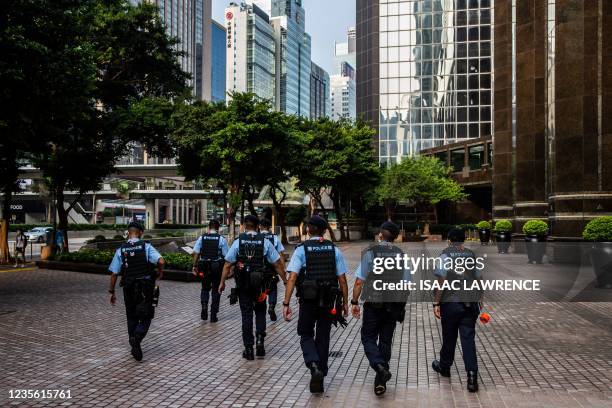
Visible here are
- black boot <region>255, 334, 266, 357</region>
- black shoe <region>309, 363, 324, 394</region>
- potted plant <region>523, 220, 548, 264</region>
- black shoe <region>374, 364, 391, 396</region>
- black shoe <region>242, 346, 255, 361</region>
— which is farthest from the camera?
potted plant <region>523, 220, 548, 264</region>

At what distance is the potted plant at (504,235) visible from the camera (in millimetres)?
31375

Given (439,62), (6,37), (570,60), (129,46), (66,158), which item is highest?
(439,62)

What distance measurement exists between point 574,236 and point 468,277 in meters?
15.6

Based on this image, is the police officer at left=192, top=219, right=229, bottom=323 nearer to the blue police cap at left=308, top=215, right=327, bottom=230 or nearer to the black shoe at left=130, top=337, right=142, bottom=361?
the black shoe at left=130, top=337, right=142, bottom=361

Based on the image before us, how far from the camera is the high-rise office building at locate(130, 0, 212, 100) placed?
16112 centimetres

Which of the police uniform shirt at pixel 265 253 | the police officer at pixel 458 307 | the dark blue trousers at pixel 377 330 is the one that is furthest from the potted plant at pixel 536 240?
the dark blue trousers at pixel 377 330

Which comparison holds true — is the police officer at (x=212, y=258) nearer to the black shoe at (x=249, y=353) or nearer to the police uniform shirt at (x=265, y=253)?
the police uniform shirt at (x=265, y=253)

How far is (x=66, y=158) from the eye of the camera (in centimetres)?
2522

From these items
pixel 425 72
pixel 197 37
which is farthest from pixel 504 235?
pixel 197 37

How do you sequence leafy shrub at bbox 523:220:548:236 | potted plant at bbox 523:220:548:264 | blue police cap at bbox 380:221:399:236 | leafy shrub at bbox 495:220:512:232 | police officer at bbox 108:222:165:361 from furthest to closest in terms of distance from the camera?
leafy shrub at bbox 495:220:512:232 < leafy shrub at bbox 523:220:548:236 < potted plant at bbox 523:220:548:264 < police officer at bbox 108:222:165:361 < blue police cap at bbox 380:221:399:236

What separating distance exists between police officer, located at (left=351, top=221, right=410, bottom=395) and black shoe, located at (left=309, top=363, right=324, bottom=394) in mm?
578

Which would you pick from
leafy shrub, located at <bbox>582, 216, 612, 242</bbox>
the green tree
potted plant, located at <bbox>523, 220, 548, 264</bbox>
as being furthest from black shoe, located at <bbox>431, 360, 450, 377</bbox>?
the green tree

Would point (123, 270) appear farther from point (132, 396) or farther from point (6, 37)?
point (6, 37)

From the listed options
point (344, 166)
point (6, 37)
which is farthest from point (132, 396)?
point (344, 166)
